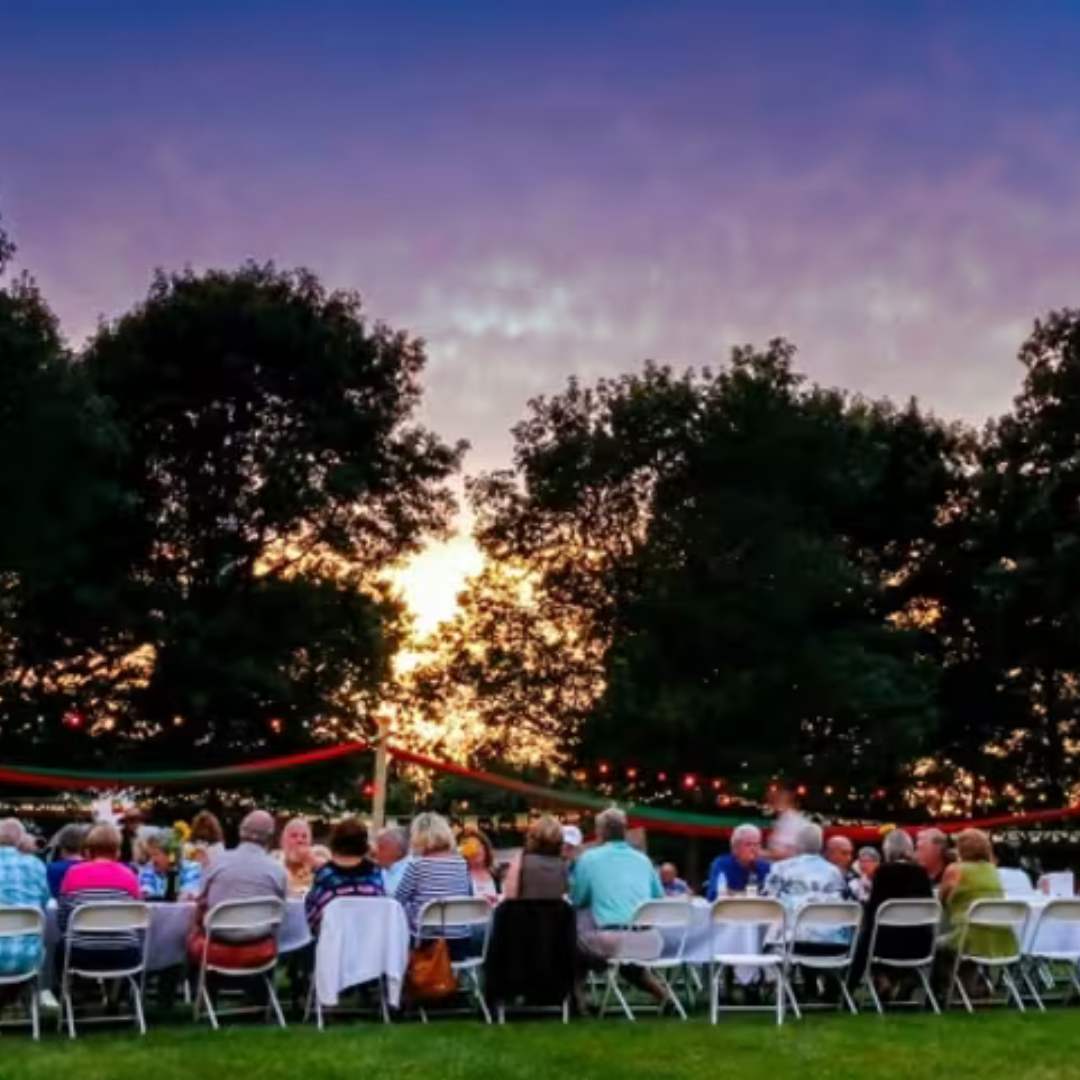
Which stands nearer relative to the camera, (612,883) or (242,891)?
(242,891)

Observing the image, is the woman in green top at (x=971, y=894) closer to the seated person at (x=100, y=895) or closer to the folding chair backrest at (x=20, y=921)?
the seated person at (x=100, y=895)

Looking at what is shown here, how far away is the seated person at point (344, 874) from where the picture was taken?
8812 millimetres

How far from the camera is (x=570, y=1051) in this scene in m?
7.71

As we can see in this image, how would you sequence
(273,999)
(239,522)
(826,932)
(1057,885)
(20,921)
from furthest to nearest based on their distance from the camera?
(239,522) → (1057,885) → (826,932) → (273,999) → (20,921)

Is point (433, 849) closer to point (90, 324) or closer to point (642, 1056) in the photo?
point (642, 1056)

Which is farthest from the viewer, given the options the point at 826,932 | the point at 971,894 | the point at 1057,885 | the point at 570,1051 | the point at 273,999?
the point at 1057,885

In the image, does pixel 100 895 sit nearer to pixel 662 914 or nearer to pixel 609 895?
pixel 609 895

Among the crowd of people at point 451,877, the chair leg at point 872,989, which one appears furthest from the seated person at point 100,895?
the chair leg at point 872,989

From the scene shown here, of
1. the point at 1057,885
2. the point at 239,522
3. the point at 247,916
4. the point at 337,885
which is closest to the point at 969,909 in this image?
the point at 337,885

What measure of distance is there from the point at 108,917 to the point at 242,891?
2.66ft

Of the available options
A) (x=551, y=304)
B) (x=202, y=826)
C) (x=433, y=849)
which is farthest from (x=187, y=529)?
(x=433, y=849)

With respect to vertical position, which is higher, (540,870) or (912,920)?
(540,870)

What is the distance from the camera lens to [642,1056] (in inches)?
301

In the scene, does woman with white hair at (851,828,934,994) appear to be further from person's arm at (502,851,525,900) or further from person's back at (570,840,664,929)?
person's arm at (502,851,525,900)
